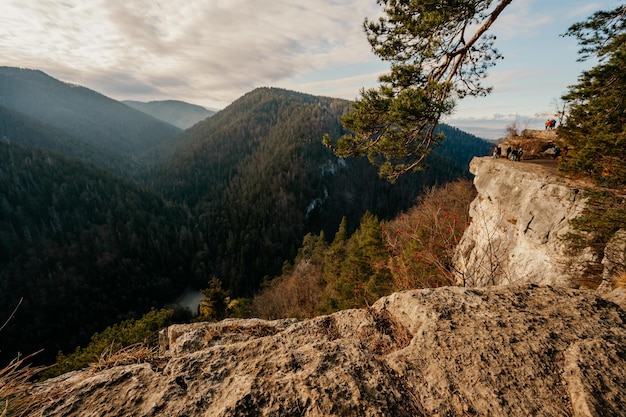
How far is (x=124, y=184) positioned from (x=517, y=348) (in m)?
137

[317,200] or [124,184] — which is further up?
[124,184]

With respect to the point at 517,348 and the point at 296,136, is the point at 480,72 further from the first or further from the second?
the point at 296,136

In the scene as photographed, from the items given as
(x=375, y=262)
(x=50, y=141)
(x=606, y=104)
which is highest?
(x=50, y=141)

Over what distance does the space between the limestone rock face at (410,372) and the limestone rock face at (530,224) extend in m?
4.65

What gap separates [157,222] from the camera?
9606 centimetres

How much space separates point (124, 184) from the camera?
114375mm

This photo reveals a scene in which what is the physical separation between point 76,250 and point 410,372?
11152 centimetres

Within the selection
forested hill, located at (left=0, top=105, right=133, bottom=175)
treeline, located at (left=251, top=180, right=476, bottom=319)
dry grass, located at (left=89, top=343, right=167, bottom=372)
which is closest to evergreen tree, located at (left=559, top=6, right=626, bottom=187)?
treeline, located at (left=251, top=180, right=476, bottom=319)

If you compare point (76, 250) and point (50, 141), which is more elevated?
point (50, 141)

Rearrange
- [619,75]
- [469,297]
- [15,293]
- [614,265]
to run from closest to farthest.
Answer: [469,297]
[619,75]
[614,265]
[15,293]

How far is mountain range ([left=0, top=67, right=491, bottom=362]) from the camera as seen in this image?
7125 centimetres

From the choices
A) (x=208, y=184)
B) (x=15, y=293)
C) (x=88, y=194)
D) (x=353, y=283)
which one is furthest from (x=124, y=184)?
Answer: (x=353, y=283)

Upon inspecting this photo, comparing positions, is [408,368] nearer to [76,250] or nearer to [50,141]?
[76,250]

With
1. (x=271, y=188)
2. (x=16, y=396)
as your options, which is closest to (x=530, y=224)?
(x=16, y=396)
